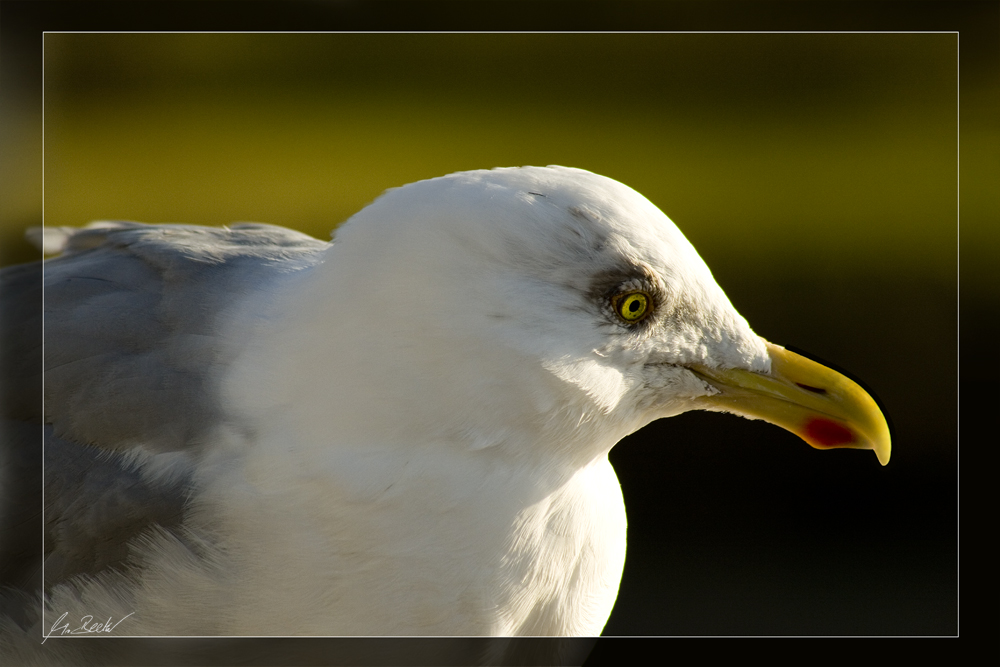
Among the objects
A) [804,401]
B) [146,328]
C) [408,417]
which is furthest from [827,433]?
[146,328]

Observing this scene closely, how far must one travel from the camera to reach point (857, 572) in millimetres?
2393

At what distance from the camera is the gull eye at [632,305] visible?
5.63 ft

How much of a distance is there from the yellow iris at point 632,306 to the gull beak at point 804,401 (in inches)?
7.3

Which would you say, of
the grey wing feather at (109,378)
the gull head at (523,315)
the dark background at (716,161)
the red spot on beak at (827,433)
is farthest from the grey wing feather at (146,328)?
the red spot on beak at (827,433)

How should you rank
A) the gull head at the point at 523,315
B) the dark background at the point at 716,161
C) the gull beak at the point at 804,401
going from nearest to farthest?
the gull head at the point at 523,315, the gull beak at the point at 804,401, the dark background at the point at 716,161

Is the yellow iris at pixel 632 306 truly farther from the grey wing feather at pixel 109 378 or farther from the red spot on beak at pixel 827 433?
the grey wing feather at pixel 109 378

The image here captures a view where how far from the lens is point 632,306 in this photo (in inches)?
68.3

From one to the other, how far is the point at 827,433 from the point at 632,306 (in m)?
0.52
